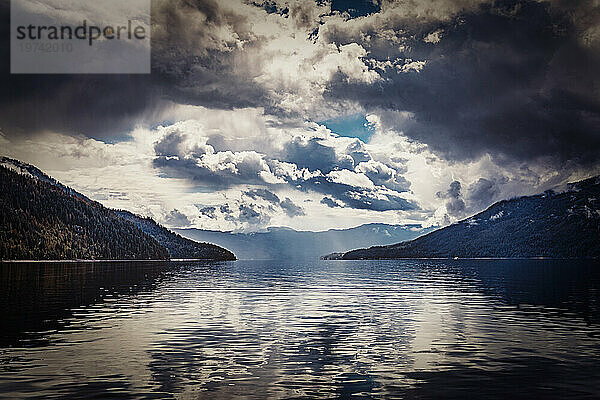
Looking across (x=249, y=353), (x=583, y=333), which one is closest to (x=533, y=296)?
(x=583, y=333)

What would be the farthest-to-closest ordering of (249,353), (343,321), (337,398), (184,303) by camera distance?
(184,303), (343,321), (249,353), (337,398)

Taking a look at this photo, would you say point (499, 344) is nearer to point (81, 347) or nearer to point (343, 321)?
Result: point (343, 321)

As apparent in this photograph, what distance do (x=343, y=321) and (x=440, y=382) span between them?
34.5 m

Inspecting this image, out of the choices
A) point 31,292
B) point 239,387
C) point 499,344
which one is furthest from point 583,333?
point 31,292

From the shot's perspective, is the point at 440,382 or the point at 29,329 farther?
the point at 29,329

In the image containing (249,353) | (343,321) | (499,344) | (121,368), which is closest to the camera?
(121,368)

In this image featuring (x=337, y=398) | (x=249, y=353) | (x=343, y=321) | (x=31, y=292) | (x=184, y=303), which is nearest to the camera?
(x=337, y=398)

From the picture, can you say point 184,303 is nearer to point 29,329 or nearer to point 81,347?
point 29,329

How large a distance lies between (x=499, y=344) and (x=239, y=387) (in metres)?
29.0

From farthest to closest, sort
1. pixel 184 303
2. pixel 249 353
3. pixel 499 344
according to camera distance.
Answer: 1. pixel 184 303
2. pixel 499 344
3. pixel 249 353

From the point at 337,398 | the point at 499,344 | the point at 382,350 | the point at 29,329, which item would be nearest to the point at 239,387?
the point at 337,398

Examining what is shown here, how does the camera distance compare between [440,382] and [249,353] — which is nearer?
[440,382]

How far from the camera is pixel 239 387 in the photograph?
116 ft

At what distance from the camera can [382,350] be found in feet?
163
